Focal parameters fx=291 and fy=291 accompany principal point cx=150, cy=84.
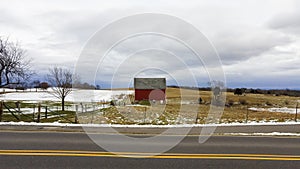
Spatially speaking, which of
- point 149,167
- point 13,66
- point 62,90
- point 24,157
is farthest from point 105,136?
point 62,90

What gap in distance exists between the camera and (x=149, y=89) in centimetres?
5122

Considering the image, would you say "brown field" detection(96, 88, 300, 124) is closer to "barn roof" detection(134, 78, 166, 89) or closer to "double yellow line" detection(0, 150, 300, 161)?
"barn roof" detection(134, 78, 166, 89)

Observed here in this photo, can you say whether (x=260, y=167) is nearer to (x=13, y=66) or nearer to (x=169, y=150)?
(x=169, y=150)

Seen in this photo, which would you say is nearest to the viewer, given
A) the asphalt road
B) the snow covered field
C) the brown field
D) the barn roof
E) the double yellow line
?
the asphalt road

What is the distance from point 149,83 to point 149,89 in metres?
2.13

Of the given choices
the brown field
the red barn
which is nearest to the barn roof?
the red barn

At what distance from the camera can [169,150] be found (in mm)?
7848

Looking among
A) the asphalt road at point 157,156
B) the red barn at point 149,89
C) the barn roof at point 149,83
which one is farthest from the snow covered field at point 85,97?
the asphalt road at point 157,156

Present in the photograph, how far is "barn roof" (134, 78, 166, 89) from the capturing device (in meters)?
50.9

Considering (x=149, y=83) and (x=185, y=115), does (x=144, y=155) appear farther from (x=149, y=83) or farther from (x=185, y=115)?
(x=149, y=83)

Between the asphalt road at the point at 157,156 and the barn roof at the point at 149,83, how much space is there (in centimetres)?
4117

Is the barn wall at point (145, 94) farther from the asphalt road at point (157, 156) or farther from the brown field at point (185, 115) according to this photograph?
the asphalt road at point (157, 156)

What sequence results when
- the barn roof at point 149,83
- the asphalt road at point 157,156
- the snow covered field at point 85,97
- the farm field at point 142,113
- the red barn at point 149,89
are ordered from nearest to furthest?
1. the asphalt road at point 157,156
2. the farm field at point 142,113
3. the snow covered field at point 85,97
4. the red barn at point 149,89
5. the barn roof at point 149,83

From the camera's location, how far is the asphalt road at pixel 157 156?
6227mm
